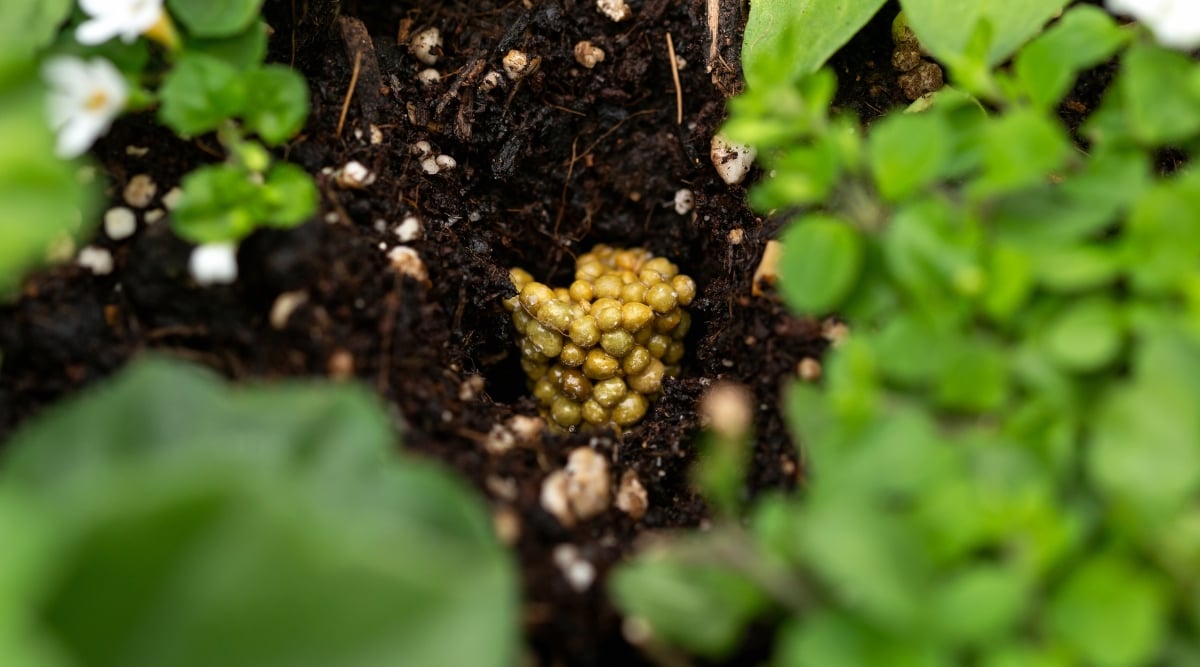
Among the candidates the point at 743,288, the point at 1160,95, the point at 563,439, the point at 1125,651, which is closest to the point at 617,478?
the point at 563,439

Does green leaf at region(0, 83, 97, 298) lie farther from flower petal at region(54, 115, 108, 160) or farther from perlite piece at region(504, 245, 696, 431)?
perlite piece at region(504, 245, 696, 431)

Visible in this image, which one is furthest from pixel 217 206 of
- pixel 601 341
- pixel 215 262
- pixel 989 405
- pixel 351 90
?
pixel 989 405

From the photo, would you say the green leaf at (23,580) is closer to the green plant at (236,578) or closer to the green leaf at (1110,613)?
the green plant at (236,578)

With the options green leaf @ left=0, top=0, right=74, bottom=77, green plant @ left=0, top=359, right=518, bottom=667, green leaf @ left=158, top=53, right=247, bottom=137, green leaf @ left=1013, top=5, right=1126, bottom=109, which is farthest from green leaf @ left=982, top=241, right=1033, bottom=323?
green leaf @ left=0, top=0, right=74, bottom=77

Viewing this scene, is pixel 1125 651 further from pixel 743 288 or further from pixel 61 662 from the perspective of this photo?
pixel 61 662

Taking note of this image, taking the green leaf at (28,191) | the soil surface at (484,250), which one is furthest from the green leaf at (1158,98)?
the green leaf at (28,191)

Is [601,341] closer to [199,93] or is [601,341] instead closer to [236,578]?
[199,93]
